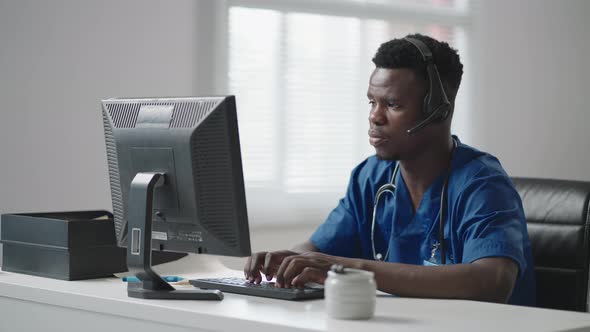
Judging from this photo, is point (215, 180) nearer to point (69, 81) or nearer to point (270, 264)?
point (270, 264)

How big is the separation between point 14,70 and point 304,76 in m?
1.32

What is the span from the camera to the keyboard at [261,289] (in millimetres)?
1658

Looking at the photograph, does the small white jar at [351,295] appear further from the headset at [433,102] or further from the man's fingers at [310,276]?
the headset at [433,102]

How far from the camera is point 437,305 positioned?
1.61m

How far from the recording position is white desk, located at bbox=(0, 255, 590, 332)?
4.57 ft

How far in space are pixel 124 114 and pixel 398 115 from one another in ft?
2.14

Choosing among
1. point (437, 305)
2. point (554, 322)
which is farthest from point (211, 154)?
point (554, 322)

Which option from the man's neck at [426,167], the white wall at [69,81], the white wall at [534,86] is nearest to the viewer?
the man's neck at [426,167]

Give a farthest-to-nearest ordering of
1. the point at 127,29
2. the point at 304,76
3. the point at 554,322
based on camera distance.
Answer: the point at 304,76 → the point at 127,29 → the point at 554,322

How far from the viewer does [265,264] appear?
5.83ft

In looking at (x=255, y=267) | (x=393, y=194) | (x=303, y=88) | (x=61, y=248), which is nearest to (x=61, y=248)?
(x=61, y=248)

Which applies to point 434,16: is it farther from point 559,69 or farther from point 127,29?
point 127,29

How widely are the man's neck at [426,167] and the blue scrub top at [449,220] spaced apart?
1.1 inches

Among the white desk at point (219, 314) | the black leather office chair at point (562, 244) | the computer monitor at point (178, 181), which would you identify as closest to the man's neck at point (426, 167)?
the black leather office chair at point (562, 244)
